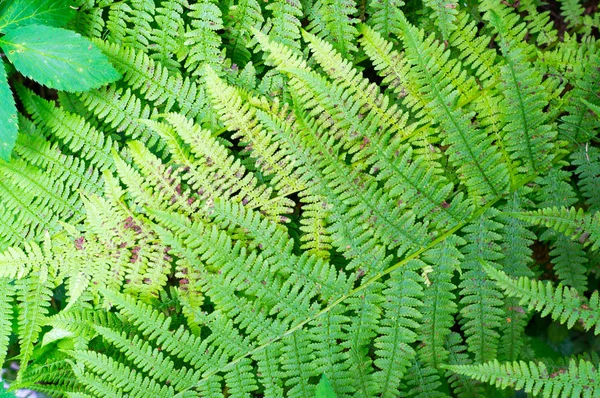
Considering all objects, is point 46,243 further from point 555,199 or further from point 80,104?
point 555,199

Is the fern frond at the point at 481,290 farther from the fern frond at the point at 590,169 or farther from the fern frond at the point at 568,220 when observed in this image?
the fern frond at the point at 590,169

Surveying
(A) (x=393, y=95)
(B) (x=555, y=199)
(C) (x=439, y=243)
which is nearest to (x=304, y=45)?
(A) (x=393, y=95)

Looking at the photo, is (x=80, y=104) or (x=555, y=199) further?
(x=80, y=104)

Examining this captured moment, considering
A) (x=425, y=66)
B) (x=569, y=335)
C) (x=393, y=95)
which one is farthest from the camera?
(x=569, y=335)

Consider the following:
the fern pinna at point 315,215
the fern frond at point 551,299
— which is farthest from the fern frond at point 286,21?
the fern frond at point 551,299

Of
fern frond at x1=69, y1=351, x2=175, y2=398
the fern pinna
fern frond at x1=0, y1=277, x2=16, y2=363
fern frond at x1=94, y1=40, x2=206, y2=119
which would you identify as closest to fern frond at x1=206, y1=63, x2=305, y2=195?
the fern pinna

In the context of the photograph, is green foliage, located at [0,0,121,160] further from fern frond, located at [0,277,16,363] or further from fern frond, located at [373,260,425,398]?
fern frond, located at [373,260,425,398]
